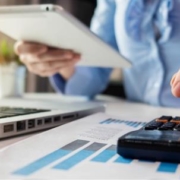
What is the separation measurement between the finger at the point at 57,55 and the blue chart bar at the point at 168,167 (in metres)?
0.55

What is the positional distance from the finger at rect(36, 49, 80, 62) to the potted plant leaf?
0.18 metres

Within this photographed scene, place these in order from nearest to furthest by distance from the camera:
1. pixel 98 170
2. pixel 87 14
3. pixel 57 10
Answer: pixel 98 170 → pixel 57 10 → pixel 87 14

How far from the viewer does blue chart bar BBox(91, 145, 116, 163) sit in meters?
0.28

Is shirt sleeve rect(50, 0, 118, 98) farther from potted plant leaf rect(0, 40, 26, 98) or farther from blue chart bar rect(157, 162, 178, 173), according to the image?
blue chart bar rect(157, 162, 178, 173)

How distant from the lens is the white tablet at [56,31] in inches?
22.0

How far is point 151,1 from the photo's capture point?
0.90 m

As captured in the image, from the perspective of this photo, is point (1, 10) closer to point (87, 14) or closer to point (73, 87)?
point (73, 87)

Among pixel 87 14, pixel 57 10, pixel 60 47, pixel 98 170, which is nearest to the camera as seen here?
pixel 98 170

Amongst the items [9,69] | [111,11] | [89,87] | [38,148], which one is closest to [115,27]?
[111,11]

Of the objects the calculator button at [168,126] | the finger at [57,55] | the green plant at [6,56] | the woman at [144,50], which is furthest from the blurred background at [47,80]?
the calculator button at [168,126]

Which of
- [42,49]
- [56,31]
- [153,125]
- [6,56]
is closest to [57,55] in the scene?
[42,49]

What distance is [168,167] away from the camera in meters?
0.27

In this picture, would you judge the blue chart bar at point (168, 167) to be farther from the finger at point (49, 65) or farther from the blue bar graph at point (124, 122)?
the finger at point (49, 65)

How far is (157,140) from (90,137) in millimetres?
93
